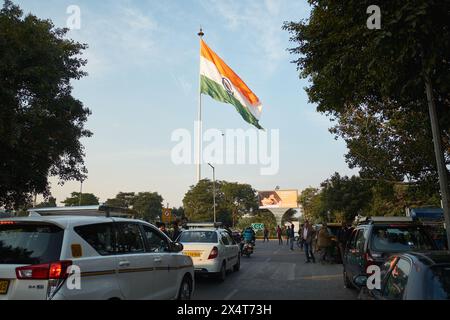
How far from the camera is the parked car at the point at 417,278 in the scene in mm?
3979

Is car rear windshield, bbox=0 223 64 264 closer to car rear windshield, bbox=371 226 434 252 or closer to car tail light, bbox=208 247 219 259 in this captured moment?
car rear windshield, bbox=371 226 434 252

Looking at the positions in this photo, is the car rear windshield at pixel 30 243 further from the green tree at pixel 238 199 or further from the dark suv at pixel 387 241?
the green tree at pixel 238 199

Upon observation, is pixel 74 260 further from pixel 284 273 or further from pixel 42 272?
pixel 284 273

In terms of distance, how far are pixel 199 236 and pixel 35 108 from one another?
9733 mm

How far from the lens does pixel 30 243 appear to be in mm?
5426

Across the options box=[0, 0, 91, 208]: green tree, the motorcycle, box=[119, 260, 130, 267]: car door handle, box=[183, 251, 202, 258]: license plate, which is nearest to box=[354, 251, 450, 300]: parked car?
box=[119, 260, 130, 267]: car door handle

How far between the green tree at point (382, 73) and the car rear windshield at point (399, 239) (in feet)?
9.53

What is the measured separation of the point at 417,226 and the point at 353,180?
3773 centimetres

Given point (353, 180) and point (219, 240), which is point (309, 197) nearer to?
point (353, 180)

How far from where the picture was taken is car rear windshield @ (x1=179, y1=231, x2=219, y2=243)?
1356 centimetres

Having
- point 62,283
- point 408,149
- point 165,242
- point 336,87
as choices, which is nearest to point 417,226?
point 336,87

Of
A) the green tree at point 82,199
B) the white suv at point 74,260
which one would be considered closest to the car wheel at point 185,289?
the white suv at point 74,260

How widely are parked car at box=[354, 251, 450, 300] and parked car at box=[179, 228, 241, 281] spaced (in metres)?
7.84

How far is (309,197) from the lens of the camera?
106m
